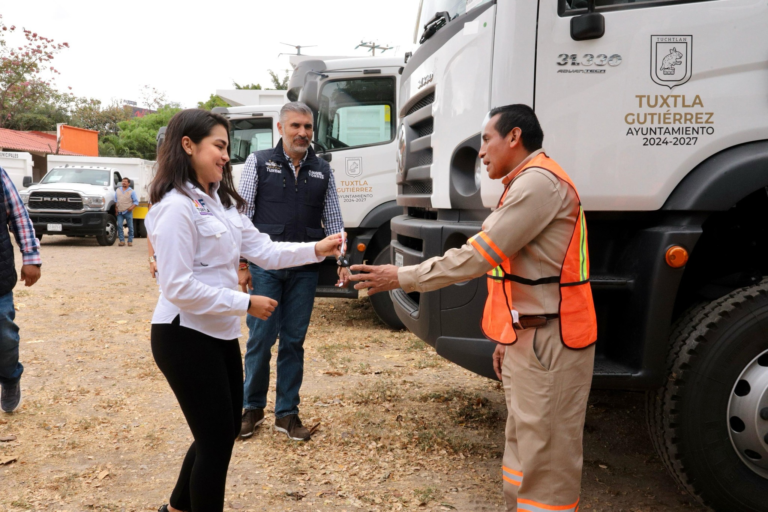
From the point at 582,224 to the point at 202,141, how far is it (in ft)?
5.01

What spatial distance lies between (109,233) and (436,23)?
16.4 metres

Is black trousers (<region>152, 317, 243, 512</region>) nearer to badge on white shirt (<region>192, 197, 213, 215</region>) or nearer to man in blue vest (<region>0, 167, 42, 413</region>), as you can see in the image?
badge on white shirt (<region>192, 197, 213, 215</region>)

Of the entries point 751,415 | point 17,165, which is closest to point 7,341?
point 751,415

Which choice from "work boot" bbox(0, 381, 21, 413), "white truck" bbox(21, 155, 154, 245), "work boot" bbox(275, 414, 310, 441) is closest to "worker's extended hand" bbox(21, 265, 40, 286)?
"work boot" bbox(0, 381, 21, 413)

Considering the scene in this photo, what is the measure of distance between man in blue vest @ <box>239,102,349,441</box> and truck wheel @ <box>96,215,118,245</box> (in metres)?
14.9

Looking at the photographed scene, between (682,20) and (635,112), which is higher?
(682,20)

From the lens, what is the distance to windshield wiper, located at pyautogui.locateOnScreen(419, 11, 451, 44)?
371cm

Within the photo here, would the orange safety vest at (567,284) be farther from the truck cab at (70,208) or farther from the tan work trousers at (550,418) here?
the truck cab at (70,208)

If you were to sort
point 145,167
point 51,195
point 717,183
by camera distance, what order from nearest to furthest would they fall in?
point 717,183 < point 51,195 < point 145,167

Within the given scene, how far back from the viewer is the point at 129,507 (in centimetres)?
336

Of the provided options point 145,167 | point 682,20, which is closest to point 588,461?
point 682,20

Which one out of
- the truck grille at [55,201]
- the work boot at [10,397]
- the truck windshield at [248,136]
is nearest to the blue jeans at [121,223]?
the truck grille at [55,201]

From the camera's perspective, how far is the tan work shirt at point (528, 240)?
2.44 metres

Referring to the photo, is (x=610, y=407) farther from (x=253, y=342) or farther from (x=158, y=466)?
(x=158, y=466)
